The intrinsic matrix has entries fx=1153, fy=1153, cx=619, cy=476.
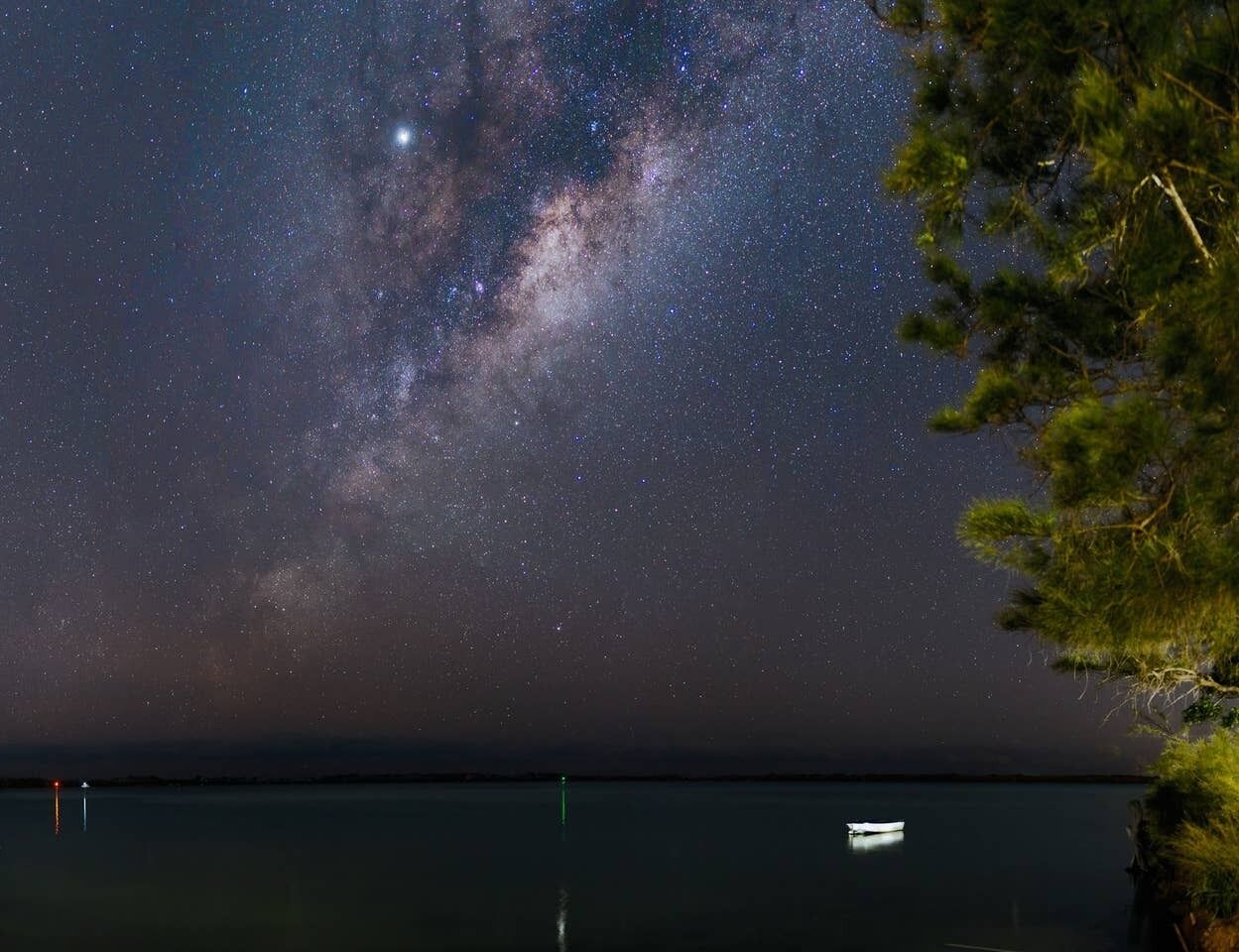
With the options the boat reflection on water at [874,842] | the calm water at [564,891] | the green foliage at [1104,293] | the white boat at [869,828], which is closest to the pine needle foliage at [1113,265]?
the green foliage at [1104,293]

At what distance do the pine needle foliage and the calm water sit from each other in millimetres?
15993

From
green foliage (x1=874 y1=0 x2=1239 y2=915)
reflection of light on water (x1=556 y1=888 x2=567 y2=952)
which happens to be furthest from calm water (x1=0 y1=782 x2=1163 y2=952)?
green foliage (x1=874 y1=0 x2=1239 y2=915)

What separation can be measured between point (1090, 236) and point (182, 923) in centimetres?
2798

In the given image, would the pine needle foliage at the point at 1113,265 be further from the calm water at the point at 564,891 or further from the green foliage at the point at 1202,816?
the calm water at the point at 564,891

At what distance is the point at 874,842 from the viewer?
6419cm

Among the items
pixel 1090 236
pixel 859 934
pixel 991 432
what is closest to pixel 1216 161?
pixel 1090 236

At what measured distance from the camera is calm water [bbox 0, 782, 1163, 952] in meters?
26.4

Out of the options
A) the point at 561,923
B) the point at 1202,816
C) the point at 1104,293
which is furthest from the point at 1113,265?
the point at 561,923

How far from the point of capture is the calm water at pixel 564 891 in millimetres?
26375

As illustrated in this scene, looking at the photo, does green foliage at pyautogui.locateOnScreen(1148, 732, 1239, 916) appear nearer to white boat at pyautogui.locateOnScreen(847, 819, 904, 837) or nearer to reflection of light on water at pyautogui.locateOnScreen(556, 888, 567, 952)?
reflection of light on water at pyautogui.locateOnScreen(556, 888, 567, 952)

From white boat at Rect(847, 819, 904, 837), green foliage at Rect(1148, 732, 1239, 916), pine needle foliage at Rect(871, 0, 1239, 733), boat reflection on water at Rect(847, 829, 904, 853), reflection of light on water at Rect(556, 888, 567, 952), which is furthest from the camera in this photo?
white boat at Rect(847, 819, 904, 837)

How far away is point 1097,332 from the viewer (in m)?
11.9

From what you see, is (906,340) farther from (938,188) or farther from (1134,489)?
(1134,489)

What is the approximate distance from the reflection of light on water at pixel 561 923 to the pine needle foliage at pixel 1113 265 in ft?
59.1
